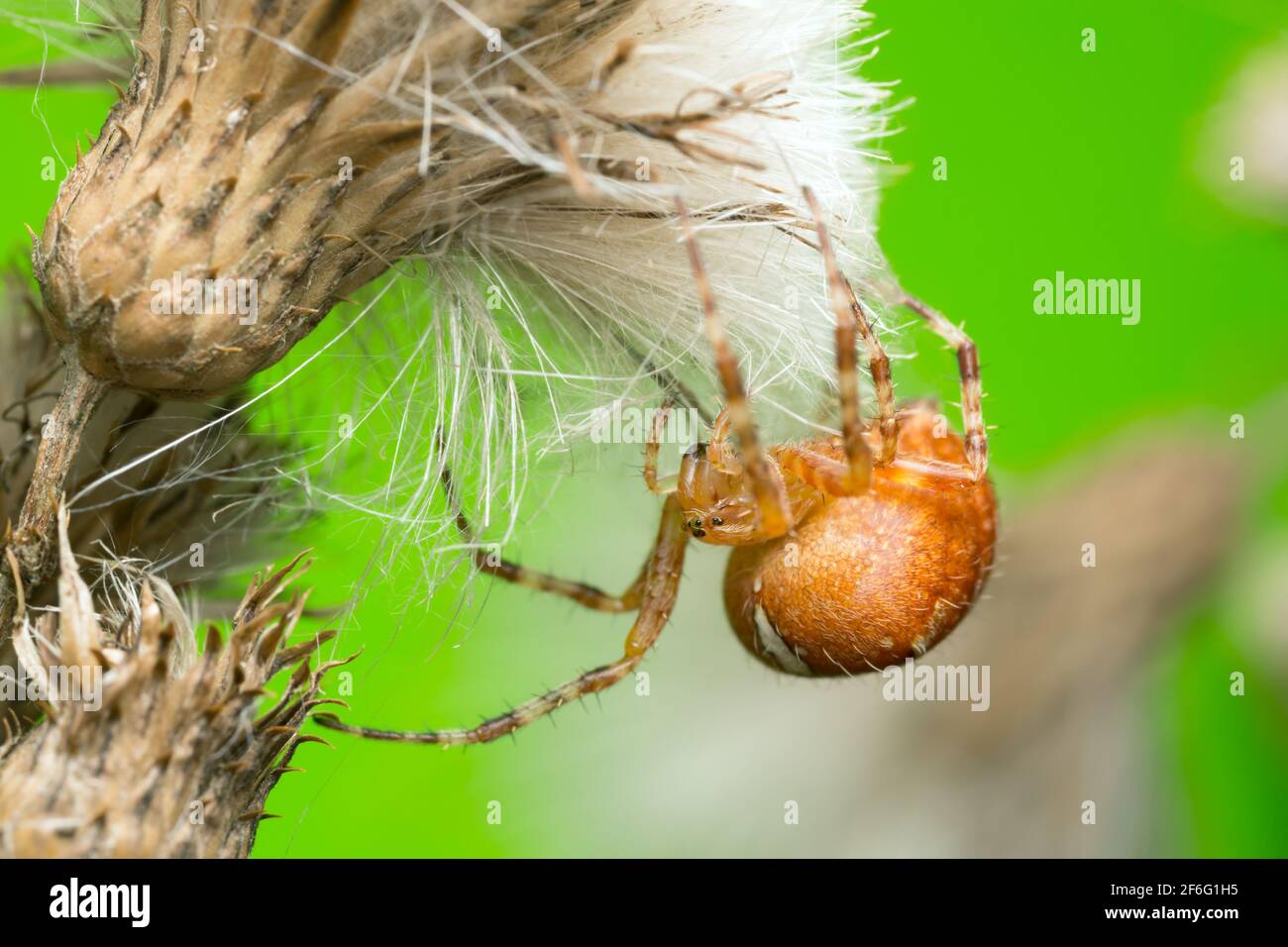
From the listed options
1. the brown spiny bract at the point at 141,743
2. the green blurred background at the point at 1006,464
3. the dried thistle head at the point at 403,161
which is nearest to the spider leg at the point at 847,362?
the dried thistle head at the point at 403,161

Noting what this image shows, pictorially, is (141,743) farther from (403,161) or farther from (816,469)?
(816,469)

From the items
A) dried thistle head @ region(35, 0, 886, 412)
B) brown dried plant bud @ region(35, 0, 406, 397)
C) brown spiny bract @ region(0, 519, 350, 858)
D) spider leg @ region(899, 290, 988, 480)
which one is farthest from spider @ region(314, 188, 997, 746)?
brown dried plant bud @ region(35, 0, 406, 397)

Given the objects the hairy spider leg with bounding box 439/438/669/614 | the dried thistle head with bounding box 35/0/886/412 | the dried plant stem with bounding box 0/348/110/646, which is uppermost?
the dried thistle head with bounding box 35/0/886/412

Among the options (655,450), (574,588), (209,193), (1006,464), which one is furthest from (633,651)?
(1006,464)

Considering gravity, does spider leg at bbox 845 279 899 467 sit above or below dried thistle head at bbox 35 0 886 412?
below

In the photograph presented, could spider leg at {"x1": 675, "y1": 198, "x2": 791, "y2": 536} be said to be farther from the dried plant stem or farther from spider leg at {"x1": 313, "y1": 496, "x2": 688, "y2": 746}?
Answer: the dried plant stem

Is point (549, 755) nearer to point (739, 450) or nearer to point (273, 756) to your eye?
point (739, 450)

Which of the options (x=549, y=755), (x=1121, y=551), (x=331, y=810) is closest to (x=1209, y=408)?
(x=1121, y=551)
